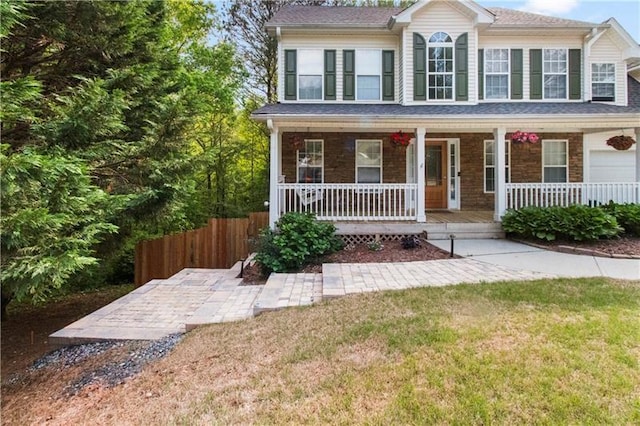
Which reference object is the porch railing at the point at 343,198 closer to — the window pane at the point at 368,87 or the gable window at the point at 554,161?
the window pane at the point at 368,87

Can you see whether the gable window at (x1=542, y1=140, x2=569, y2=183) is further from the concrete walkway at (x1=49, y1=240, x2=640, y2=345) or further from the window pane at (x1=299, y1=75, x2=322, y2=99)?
the window pane at (x1=299, y1=75, x2=322, y2=99)

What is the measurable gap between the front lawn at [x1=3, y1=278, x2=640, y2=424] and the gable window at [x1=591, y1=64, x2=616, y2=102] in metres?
9.35

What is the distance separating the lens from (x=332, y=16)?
1205cm

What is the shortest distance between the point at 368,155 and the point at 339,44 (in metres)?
3.45

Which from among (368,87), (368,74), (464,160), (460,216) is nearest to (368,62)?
(368,74)

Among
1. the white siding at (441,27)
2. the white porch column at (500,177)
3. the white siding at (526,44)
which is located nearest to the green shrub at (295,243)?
the white porch column at (500,177)

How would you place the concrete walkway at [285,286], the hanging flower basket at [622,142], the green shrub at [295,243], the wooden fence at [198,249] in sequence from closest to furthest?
the concrete walkway at [285,286] → the green shrub at [295,243] → the wooden fence at [198,249] → the hanging flower basket at [622,142]

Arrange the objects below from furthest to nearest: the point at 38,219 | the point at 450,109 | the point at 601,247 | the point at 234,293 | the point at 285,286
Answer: the point at 450,109, the point at 601,247, the point at 234,293, the point at 285,286, the point at 38,219

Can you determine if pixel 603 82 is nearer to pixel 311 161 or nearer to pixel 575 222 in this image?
pixel 575 222

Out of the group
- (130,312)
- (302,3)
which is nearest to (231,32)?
(302,3)

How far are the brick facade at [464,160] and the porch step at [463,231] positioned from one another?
2.83 metres

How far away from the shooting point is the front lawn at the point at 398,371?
2766 millimetres

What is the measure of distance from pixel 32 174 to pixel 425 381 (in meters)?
3.76

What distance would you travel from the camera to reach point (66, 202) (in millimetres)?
3539
